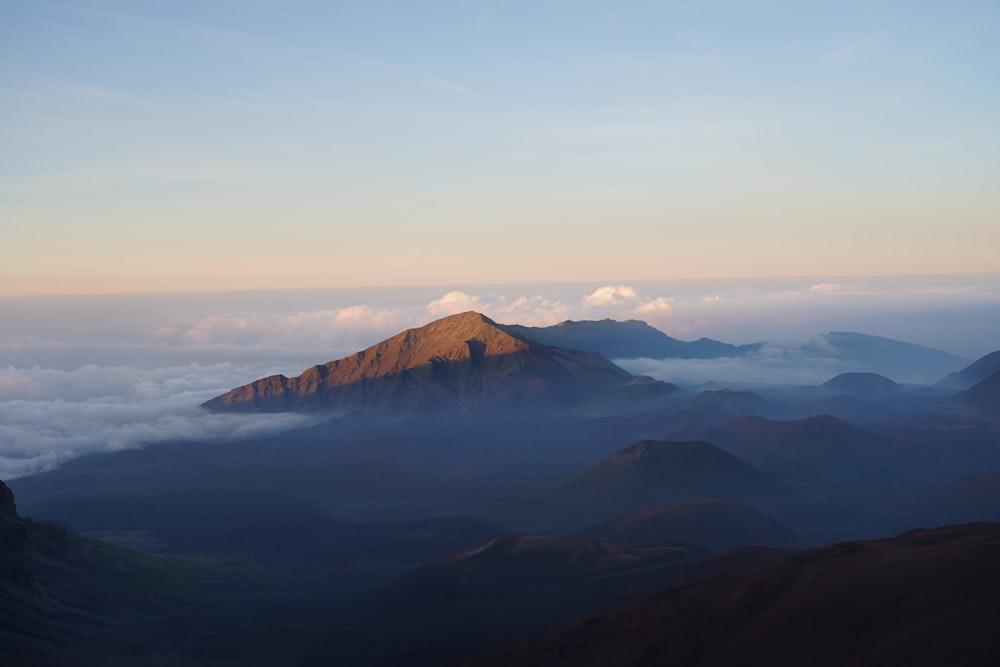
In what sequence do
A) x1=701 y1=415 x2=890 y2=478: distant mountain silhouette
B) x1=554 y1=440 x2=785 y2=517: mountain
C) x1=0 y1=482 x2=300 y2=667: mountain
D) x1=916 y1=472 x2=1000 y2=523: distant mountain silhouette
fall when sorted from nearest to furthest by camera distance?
x1=0 y1=482 x2=300 y2=667: mountain
x1=916 y1=472 x2=1000 y2=523: distant mountain silhouette
x1=554 y1=440 x2=785 y2=517: mountain
x1=701 y1=415 x2=890 y2=478: distant mountain silhouette

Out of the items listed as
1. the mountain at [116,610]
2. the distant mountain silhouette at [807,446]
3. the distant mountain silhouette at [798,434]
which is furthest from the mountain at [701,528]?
the distant mountain silhouette at [798,434]

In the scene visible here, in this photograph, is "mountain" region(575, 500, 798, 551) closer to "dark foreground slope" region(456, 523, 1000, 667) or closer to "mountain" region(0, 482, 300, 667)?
"mountain" region(0, 482, 300, 667)

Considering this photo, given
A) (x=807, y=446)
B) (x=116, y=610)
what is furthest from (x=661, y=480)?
(x=116, y=610)

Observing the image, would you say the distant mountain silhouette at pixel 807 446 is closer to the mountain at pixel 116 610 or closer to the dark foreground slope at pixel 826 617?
the mountain at pixel 116 610

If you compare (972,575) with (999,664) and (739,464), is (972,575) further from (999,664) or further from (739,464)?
(739,464)

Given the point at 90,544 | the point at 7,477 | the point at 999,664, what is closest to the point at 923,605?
the point at 999,664

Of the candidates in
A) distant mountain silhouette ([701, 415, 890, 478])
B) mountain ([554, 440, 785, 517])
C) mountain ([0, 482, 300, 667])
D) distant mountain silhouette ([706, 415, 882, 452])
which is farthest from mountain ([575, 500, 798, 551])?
distant mountain silhouette ([706, 415, 882, 452])
